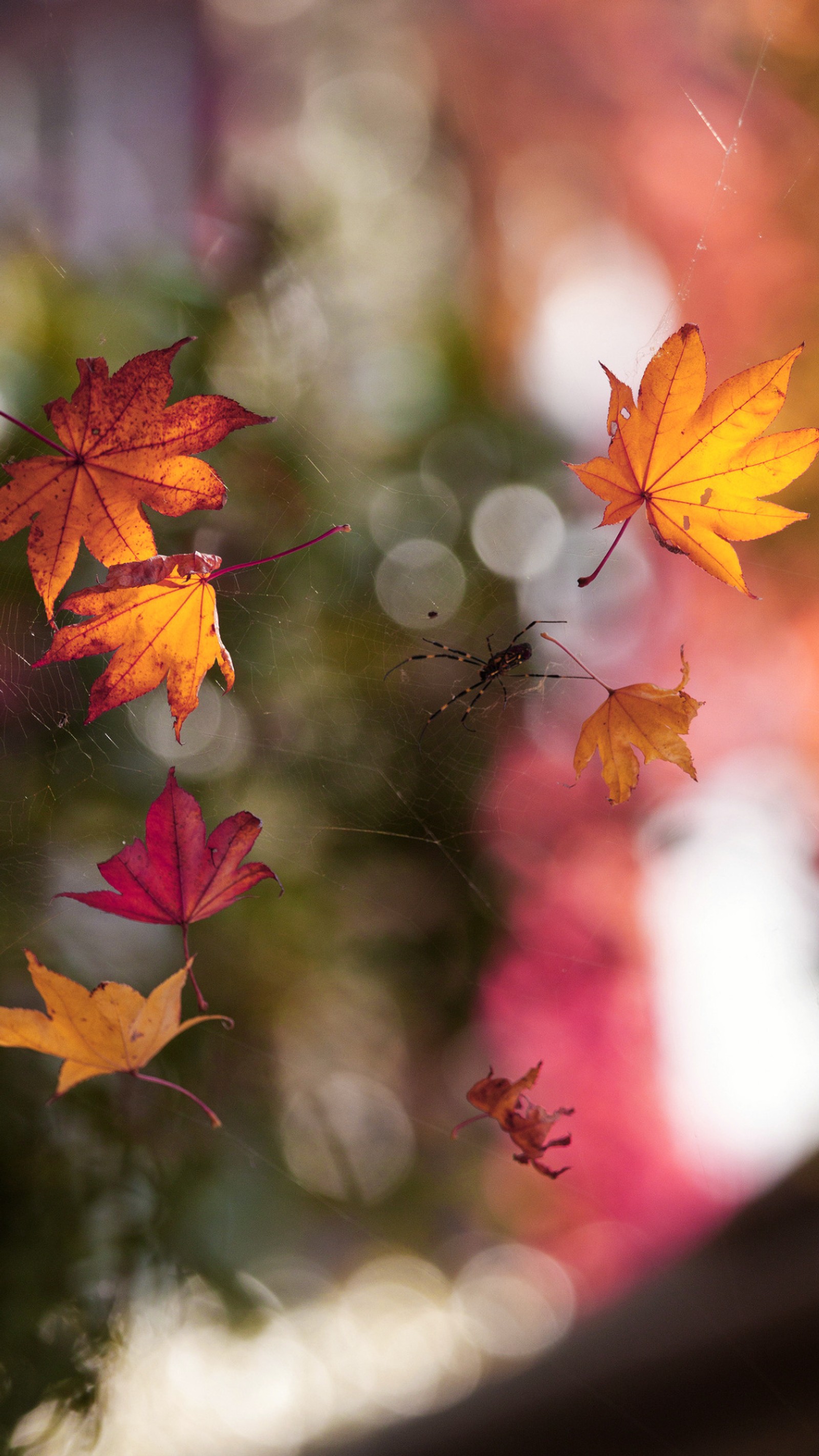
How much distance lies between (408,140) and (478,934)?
1.42ft

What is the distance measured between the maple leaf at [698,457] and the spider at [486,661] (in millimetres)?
77

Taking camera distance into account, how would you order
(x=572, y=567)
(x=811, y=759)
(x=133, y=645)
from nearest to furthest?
(x=133, y=645), (x=572, y=567), (x=811, y=759)

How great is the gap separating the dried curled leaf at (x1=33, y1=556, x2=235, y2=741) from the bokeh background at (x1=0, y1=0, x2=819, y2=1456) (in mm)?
59

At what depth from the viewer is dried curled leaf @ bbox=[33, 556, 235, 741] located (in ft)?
0.56

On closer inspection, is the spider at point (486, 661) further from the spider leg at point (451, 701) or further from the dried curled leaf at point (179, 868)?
the dried curled leaf at point (179, 868)

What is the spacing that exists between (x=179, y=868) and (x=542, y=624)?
167 mm

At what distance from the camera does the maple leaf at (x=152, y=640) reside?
170 mm

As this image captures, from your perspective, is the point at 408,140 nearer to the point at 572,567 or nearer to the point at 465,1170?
the point at 572,567

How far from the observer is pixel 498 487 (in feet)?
1.19

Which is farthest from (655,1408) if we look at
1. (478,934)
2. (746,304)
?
(746,304)

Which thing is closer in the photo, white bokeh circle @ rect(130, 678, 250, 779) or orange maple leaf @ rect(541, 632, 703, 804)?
orange maple leaf @ rect(541, 632, 703, 804)

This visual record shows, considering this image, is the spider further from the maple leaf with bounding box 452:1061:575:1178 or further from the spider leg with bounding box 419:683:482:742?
the maple leaf with bounding box 452:1061:575:1178

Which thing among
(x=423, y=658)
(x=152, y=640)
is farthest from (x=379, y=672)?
(x=152, y=640)

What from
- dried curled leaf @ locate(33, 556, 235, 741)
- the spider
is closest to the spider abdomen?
the spider
